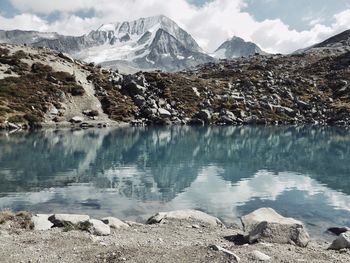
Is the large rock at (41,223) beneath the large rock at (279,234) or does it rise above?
beneath

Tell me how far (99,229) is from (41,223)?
12.0 ft

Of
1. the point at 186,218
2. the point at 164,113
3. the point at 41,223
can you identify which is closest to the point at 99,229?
the point at 41,223

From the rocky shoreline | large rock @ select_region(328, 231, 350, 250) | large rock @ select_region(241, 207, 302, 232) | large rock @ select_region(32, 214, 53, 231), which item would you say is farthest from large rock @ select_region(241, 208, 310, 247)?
large rock @ select_region(32, 214, 53, 231)

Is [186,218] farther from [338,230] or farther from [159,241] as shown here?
[338,230]

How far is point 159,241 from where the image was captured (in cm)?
2120

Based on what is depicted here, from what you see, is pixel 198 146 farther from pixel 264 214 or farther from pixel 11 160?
pixel 264 214

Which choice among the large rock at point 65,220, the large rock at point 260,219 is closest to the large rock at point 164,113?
the large rock at point 260,219

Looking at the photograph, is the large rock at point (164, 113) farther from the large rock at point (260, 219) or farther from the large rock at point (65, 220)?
the large rock at point (65, 220)

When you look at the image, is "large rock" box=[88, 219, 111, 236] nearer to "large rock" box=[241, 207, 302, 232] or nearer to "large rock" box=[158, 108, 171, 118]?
"large rock" box=[241, 207, 302, 232]

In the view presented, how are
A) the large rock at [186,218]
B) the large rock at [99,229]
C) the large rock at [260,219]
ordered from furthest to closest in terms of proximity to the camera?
the large rock at [186,218] → the large rock at [260,219] → the large rock at [99,229]

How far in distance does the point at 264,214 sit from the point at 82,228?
34.4 feet

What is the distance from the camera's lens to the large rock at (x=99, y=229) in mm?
22361

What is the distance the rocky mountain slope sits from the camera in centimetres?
10544

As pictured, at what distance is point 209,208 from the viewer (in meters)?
34.0
